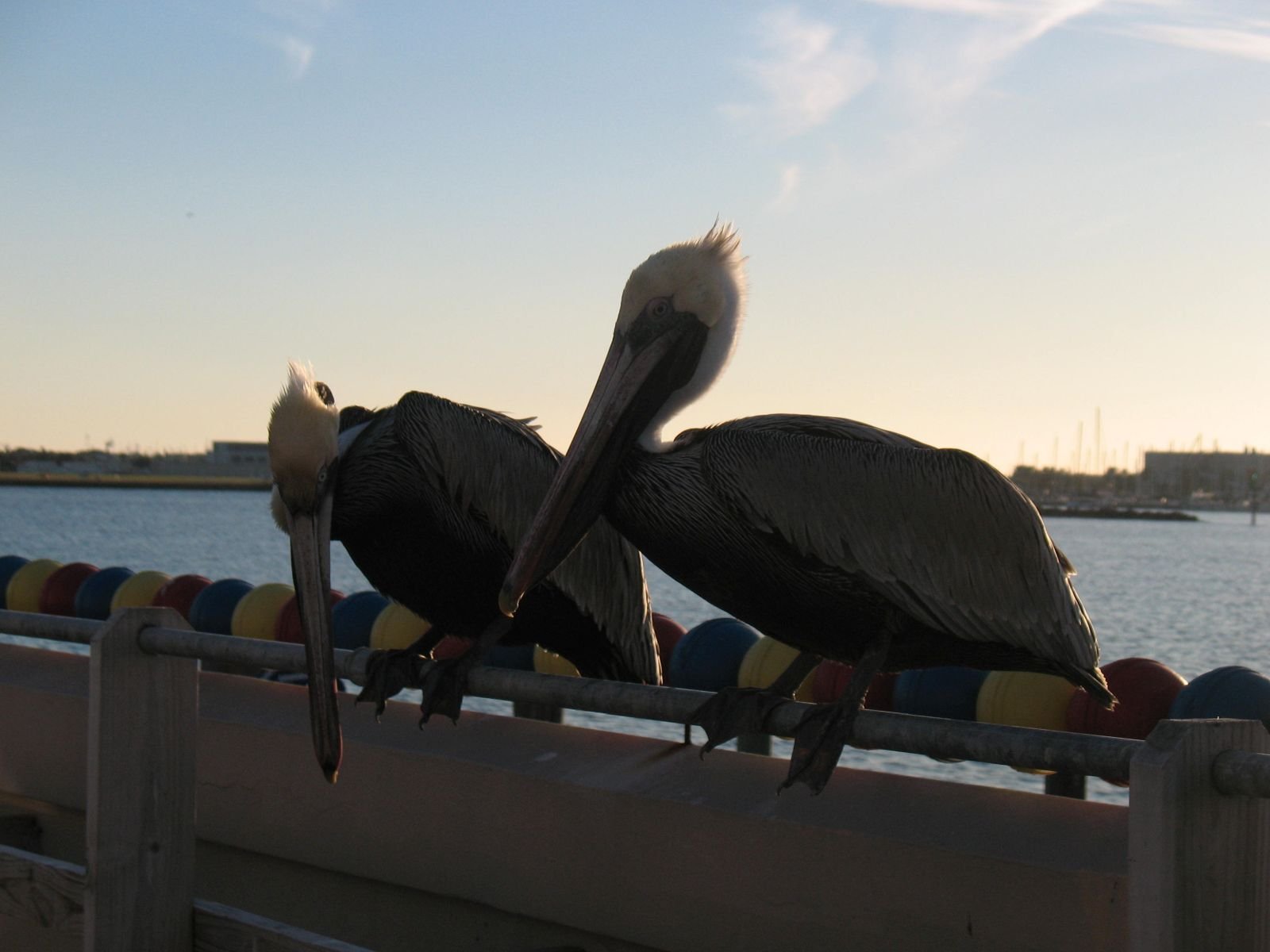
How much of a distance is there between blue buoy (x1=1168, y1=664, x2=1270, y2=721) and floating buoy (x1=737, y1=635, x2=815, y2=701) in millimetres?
1058

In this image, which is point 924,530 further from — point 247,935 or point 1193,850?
point 247,935

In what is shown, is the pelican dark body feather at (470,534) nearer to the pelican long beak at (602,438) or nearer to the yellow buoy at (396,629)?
the pelican long beak at (602,438)

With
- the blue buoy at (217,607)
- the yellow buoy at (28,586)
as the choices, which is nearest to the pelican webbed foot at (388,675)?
the blue buoy at (217,607)

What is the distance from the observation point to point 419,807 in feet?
10.4

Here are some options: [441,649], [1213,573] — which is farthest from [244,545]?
[441,649]

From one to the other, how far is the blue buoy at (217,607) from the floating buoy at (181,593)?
0.23 ft

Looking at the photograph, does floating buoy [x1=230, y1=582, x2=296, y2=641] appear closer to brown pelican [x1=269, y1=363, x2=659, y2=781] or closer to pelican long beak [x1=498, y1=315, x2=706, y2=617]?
brown pelican [x1=269, y1=363, x2=659, y2=781]

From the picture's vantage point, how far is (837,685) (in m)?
3.73

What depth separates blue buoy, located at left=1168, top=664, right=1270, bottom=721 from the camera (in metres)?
2.92

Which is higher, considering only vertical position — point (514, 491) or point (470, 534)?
point (514, 491)

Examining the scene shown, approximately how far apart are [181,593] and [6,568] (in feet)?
3.98

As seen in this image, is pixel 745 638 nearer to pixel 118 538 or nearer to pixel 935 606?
pixel 935 606

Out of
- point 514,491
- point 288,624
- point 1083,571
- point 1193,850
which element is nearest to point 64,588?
point 288,624

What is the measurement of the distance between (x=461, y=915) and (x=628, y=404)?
1.23 meters
